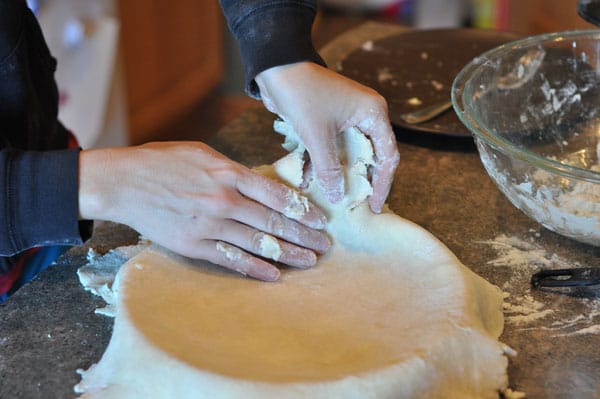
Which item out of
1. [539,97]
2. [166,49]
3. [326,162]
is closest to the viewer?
[326,162]

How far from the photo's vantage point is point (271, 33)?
99 centimetres

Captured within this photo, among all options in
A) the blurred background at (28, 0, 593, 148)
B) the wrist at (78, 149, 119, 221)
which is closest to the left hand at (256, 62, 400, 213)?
the wrist at (78, 149, 119, 221)

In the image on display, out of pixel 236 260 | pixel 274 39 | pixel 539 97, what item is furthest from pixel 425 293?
pixel 539 97

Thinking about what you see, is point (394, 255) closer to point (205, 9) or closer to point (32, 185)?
point (32, 185)

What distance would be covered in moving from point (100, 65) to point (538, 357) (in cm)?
179

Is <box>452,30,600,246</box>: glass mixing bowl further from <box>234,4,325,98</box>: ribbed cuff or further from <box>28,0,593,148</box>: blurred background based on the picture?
<box>28,0,593,148</box>: blurred background

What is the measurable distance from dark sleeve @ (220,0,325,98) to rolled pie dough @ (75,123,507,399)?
13 cm

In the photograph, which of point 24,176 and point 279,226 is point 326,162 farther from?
point 24,176

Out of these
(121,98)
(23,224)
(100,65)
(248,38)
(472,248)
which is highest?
(248,38)

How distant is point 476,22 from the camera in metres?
3.12

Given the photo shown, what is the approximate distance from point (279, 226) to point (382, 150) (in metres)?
0.18

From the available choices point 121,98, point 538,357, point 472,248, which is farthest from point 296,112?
point 121,98

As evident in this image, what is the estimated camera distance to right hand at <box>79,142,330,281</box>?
0.87 metres

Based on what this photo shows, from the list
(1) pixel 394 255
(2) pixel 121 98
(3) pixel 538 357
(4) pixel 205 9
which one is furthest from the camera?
(4) pixel 205 9
